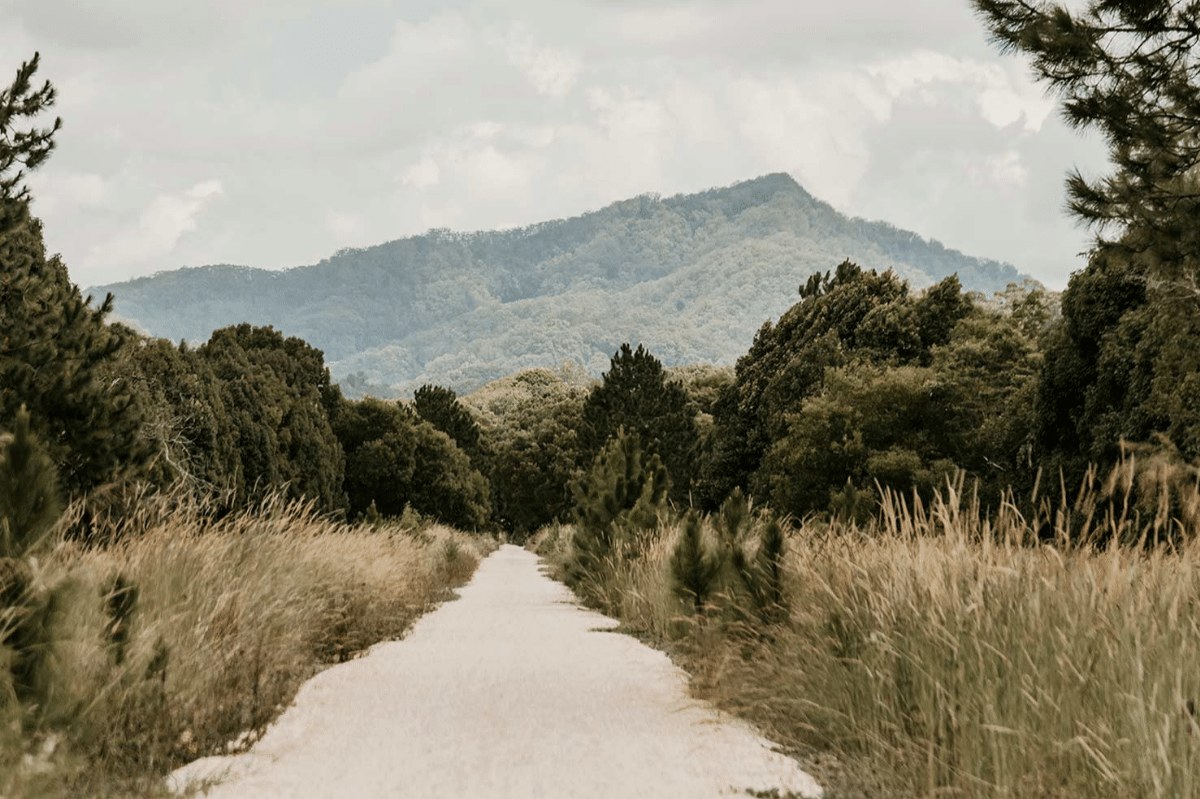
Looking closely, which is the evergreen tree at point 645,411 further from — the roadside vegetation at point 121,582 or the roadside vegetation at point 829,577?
the roadside vegetation at point 829,577

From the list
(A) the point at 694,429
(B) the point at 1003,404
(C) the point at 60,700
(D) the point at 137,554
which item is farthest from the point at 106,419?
(A) the point at 694,429

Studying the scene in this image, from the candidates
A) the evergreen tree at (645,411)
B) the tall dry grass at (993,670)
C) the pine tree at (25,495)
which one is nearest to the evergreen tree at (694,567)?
the tall dry grass at (993,670)

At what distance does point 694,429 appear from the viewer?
227 feet

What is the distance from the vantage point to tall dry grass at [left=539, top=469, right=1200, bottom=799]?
5.42m

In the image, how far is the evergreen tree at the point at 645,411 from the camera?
6694 cm

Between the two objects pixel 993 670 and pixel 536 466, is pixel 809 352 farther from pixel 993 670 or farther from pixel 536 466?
pixel 993 670

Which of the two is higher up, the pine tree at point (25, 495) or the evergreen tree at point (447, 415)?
the pine tree at point (25, 495)

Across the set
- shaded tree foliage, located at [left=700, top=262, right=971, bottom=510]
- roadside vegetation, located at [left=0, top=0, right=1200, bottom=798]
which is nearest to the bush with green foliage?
roadside vegetation, located at [left=0, top=0, right=1200, bottom=798]

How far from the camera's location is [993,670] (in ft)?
20.8

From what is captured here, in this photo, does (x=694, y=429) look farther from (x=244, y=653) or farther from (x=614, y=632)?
(x=244, y=653)

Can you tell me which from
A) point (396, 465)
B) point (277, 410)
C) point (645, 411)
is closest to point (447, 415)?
point (396, 465)

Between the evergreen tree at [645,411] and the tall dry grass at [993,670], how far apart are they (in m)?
57.3

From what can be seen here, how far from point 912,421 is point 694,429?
1049 inches

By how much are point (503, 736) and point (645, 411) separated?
60.2 meters
